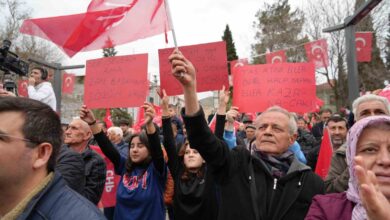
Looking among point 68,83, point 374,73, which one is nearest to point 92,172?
point 68,83

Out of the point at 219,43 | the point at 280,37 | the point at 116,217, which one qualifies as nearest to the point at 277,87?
the point at 219,43

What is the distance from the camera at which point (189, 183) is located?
3.65m

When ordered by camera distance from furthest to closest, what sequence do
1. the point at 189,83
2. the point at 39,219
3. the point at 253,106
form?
the point at 253,106 < the point at 189,83 < the point at 39,219

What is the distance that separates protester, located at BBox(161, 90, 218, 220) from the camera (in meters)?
3.51

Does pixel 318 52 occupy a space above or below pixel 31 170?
above

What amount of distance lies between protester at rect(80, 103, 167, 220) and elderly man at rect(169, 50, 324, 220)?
56.5 inches

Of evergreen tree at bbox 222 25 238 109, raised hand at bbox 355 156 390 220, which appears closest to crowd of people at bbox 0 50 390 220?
raised hand at bbox 355 156 390 220

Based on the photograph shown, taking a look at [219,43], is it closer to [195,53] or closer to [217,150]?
[195,53]

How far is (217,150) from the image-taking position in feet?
8.45

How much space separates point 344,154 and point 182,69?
1547 millimetres

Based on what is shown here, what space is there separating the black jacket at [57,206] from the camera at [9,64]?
2.29m

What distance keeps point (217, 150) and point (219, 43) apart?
163cm

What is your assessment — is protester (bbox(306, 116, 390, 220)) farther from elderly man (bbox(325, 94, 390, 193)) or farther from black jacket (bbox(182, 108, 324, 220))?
Result: elderly man (bbox(325, 94, 390, 193))

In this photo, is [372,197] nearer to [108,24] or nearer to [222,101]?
[222,101]
